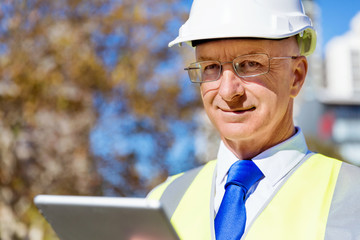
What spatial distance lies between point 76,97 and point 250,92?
8.36 metres

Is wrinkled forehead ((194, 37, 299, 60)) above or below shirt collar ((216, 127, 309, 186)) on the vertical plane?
above

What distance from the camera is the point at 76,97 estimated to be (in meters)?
10.0

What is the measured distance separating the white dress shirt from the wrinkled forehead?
377 millimetres

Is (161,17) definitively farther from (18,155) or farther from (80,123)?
(18,155)

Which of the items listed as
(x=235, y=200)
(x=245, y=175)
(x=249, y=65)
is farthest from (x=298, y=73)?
(x=235, y=200)

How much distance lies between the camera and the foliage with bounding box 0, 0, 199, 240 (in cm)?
921

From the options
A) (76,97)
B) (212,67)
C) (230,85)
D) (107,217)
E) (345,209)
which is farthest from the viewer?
(76,97)

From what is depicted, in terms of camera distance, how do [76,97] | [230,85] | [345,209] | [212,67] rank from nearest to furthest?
[345,209] < [230,85] < [212,67] < [76,97]

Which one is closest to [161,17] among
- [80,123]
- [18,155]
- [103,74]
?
[103,74]

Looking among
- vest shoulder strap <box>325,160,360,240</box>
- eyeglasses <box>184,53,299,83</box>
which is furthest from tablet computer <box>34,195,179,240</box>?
eyeglasses <box>184,53,299,83</box>

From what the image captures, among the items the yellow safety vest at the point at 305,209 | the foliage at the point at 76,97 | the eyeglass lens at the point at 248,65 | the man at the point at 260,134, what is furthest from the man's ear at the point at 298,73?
→ the foliage at the point at 76,97

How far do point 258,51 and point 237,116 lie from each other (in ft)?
0.87

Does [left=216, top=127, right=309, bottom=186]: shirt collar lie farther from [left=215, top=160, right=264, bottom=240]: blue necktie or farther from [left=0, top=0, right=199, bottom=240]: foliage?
[left=0, top=0, right=199, bottom=240]: foliage

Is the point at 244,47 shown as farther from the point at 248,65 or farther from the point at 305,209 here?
the point at 305,209
